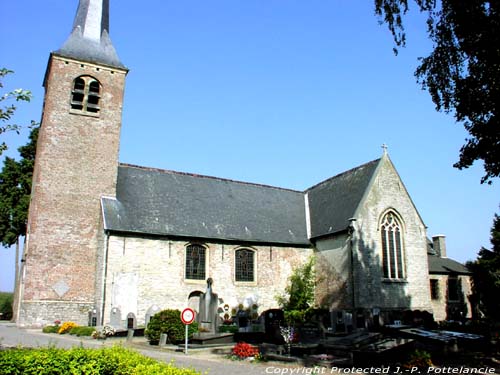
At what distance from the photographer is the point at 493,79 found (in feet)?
38.3

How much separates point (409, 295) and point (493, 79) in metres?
15.9

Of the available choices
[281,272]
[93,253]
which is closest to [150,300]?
[93,253]

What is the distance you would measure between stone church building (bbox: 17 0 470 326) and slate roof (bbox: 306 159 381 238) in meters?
0.10

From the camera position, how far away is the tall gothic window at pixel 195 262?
79.6 ft

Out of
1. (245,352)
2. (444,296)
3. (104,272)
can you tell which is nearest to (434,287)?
(444,296)

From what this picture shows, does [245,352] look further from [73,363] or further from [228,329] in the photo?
[228,329]

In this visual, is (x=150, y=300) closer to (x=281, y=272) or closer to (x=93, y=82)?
(x=281, y=272)

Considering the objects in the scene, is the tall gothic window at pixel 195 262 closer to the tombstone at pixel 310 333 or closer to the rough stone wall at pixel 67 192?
the rough stone wall at pixel 67 192

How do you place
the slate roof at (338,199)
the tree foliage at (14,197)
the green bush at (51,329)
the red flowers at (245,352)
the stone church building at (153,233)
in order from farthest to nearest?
1. the tree foliage at (14,197)
2. the slate roof at (338,199)
3. the stone church building at (153,233)
4. the green bush at (51,329)
5. the red flowers at (245,352)

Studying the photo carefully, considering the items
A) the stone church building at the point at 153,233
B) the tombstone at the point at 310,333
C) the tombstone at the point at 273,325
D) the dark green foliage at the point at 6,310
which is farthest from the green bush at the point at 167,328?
the dark green foliage at the point at 6,310

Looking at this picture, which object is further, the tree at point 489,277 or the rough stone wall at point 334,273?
the tree at point 489,277

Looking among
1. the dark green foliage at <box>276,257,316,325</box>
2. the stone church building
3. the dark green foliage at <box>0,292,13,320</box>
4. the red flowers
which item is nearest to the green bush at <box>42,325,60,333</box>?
the stone church building

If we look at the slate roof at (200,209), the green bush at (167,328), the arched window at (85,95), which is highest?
the arched window at (85,95)

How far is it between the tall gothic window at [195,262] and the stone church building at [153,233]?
0.05m
